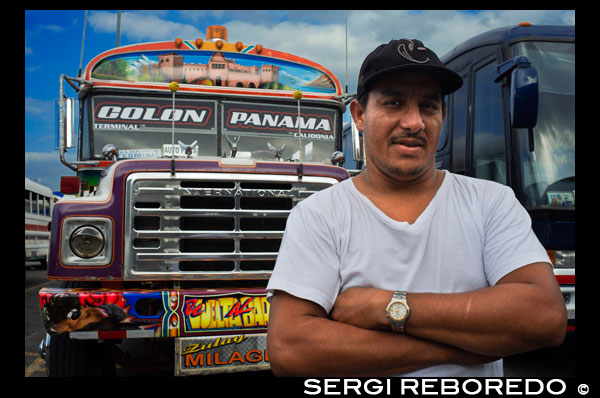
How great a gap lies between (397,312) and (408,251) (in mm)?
203

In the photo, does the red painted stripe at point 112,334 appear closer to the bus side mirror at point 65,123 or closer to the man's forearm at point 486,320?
the bus side mirror at point 65,123

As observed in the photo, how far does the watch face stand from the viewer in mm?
1441

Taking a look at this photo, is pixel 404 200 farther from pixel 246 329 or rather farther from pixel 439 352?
pixel 246 329

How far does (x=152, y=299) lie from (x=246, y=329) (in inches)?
26.7

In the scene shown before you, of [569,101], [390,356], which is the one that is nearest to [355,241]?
[390,356]

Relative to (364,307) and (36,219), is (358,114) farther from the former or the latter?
(36,219)

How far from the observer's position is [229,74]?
5246mm

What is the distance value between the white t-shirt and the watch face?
0.27 ft

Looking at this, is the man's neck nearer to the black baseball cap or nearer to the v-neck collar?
the v-neck collar

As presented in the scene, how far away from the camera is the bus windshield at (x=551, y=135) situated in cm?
485

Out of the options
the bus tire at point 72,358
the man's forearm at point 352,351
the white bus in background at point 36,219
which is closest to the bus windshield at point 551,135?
the man's forearm at point 352,351

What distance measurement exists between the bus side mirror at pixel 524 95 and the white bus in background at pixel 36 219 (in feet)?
44.1

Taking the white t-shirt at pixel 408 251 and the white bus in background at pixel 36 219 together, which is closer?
the white t-shirt at pixel 408 251


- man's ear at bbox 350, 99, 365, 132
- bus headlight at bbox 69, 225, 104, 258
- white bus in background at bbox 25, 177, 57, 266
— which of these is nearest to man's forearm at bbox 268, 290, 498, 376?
man's ear at bbox 350, 99, 365, 132
